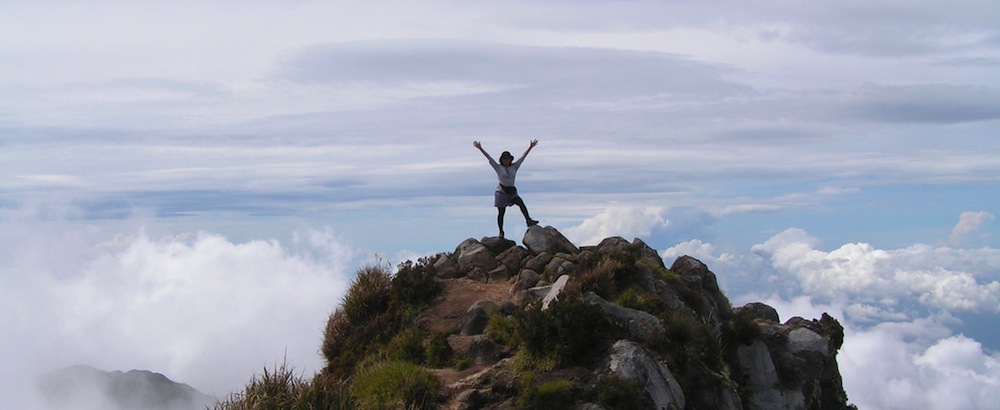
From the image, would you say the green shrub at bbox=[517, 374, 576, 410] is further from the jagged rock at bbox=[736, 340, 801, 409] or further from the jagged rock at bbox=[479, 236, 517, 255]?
the jagged rock at bbox=[479, 236, 517, 255]

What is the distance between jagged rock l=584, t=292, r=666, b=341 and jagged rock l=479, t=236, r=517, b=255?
8276mm

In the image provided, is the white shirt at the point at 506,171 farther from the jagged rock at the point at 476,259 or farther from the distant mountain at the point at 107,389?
the distant mountain at the point at 107,389

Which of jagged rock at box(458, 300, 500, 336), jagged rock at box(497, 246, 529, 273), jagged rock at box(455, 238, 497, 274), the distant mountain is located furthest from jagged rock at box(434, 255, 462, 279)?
the distant mountain

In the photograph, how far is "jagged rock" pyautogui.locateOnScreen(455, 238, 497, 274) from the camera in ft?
94.3

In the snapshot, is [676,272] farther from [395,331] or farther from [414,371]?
[414,371]

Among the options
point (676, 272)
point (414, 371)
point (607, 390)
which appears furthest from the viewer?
point (676, 272)

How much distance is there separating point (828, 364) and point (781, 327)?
1.77 m

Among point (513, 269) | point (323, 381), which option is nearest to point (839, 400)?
point (513, 269)

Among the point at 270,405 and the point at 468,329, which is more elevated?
the point at 468,329

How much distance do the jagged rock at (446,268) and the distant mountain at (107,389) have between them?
13091 centimetres

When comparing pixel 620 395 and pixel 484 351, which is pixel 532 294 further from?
pixel 620 395

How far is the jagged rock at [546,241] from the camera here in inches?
1148

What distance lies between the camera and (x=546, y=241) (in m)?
29.3

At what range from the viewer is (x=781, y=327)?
27453 mm
